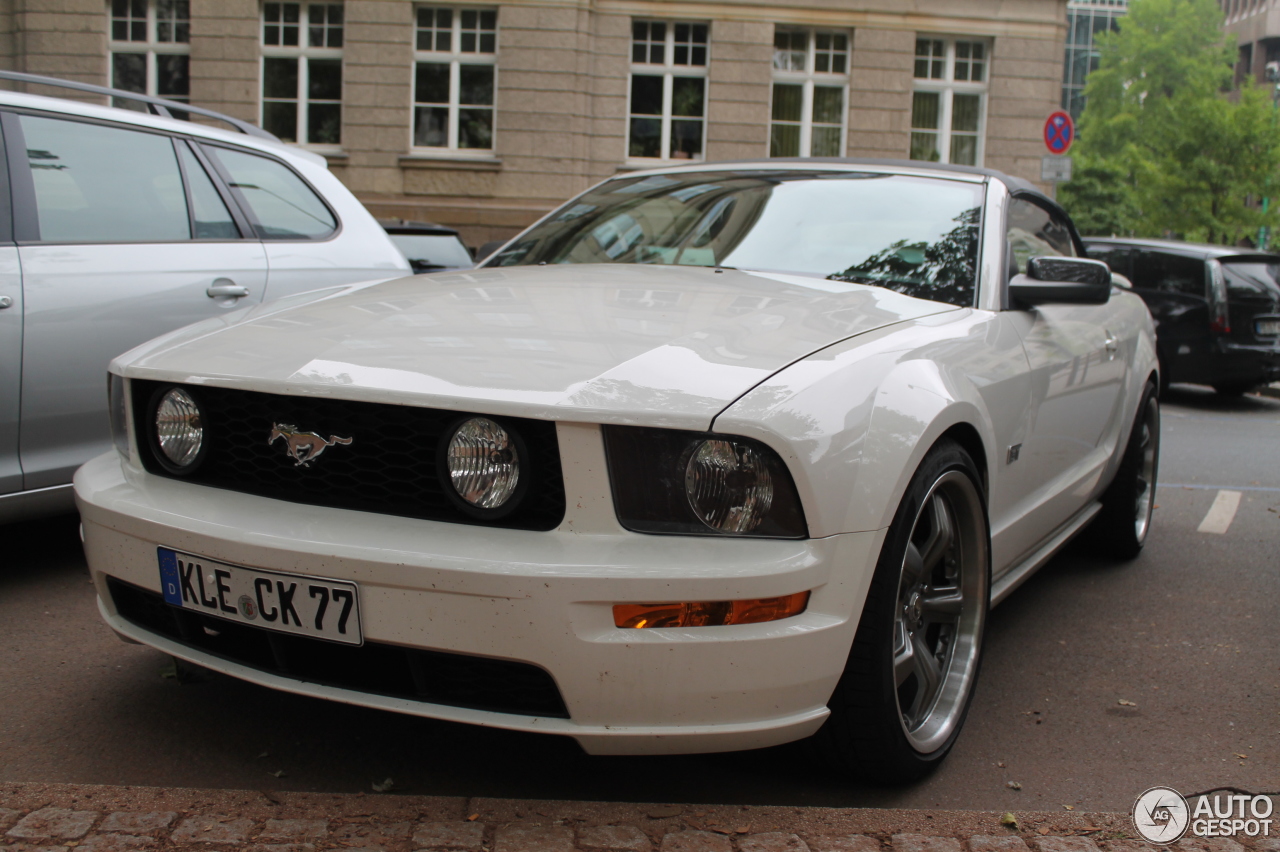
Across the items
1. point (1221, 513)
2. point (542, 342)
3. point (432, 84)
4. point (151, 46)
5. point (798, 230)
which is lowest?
point (1221, 513)

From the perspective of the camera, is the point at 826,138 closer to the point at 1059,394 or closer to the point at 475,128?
the point at 475,128

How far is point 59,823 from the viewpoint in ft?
7.13

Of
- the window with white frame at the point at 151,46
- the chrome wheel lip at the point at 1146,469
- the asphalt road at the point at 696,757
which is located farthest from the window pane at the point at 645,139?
the asphalt road at the point at 696,757

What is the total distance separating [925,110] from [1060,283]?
1934 centimetres

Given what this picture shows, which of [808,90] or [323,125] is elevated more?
[808,90]

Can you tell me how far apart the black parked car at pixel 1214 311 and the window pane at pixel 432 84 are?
11970 millimetres

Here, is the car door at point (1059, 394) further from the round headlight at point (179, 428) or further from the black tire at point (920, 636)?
the round headlight at point (179, 428)

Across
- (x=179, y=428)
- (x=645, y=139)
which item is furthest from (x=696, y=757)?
(x=645, y=139)

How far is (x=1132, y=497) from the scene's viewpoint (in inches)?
183

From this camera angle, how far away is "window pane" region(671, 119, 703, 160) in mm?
20766

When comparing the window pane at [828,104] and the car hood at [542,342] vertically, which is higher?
the window pane at [828,104]

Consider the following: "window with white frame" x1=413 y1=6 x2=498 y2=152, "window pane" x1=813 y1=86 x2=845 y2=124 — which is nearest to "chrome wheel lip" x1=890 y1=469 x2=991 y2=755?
"window with white frame" x1=413 y1=6 x2=498 y2=152

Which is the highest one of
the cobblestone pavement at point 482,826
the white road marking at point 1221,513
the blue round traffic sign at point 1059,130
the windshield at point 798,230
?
the blue round traffic sign at point 1059,130

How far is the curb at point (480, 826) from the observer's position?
2139mm
